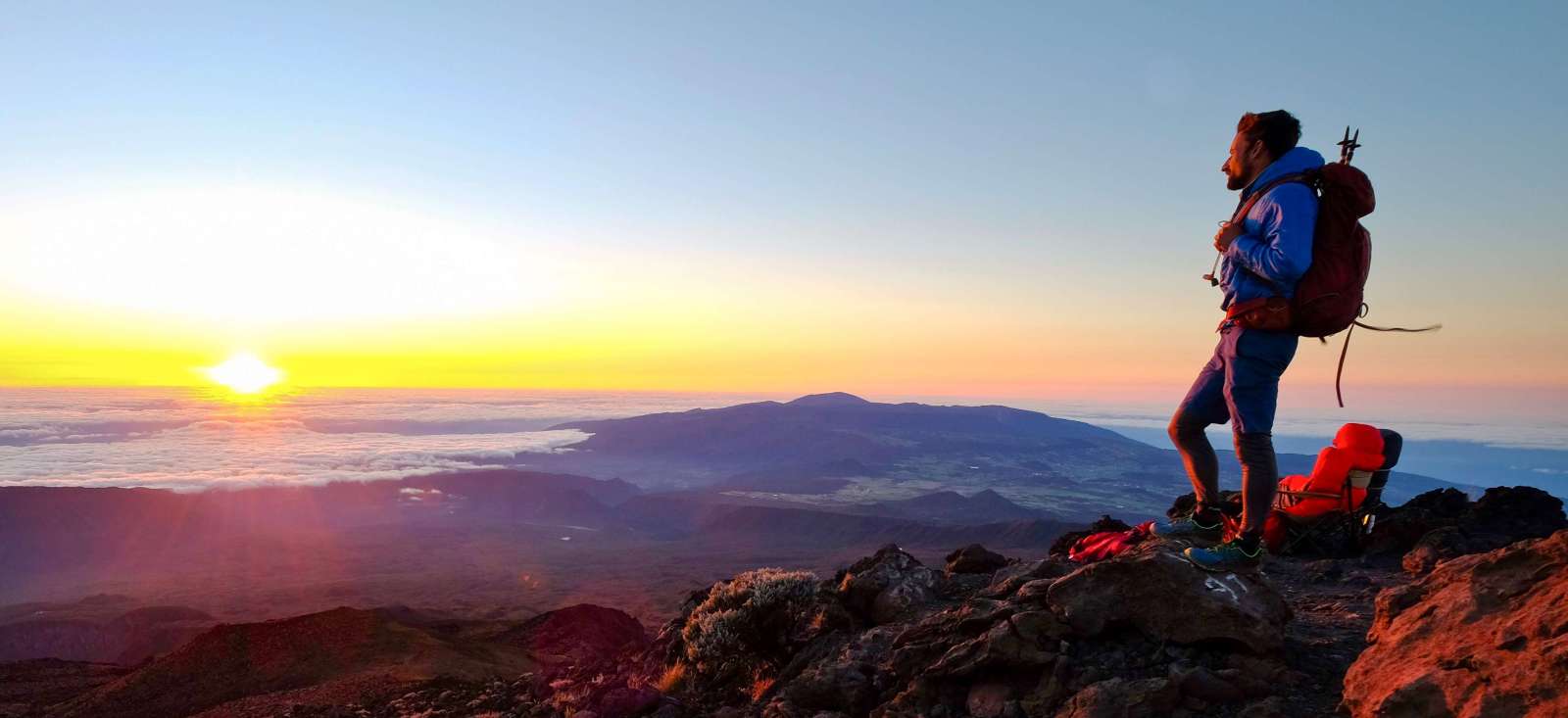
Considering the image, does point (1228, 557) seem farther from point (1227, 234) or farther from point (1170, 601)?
point (1227, 234)

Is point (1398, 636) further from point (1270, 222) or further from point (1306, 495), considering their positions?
point (1306, 495)

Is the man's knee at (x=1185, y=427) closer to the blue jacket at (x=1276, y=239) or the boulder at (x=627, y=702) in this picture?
the blue jacket at (x=1276, y=239)

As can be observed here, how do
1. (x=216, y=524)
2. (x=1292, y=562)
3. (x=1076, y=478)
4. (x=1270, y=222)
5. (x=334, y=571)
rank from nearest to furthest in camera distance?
(x=1270, y=222)
(x=1292, y=562)
(x=334, y=571)
(x=216, y=524)
(x=1076, y=478)

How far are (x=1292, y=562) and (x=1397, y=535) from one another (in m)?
1.01

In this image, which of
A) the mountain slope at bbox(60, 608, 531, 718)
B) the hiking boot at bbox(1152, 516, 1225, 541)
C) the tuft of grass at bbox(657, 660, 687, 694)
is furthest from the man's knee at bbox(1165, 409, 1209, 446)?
the mountain slope at bbox(60, 608, 531, 718)

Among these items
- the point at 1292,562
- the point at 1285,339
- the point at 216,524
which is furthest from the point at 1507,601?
the point at 216,524

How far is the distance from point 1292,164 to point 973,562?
4.95 metres

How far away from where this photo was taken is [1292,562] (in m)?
6.14

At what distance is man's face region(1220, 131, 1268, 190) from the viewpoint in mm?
3910

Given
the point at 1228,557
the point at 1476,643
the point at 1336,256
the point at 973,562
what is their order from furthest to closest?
the point at 973,562
the point at 1228,557
the point at 1336,256
the point at 1476,643

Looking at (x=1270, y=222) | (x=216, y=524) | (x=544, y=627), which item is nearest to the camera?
(x=1270, y=222)

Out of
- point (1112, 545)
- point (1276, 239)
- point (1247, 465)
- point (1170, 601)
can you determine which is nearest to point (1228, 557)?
point (1170, 601)

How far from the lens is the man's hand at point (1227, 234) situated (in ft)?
12.6

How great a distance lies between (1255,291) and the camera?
3.74 metres
